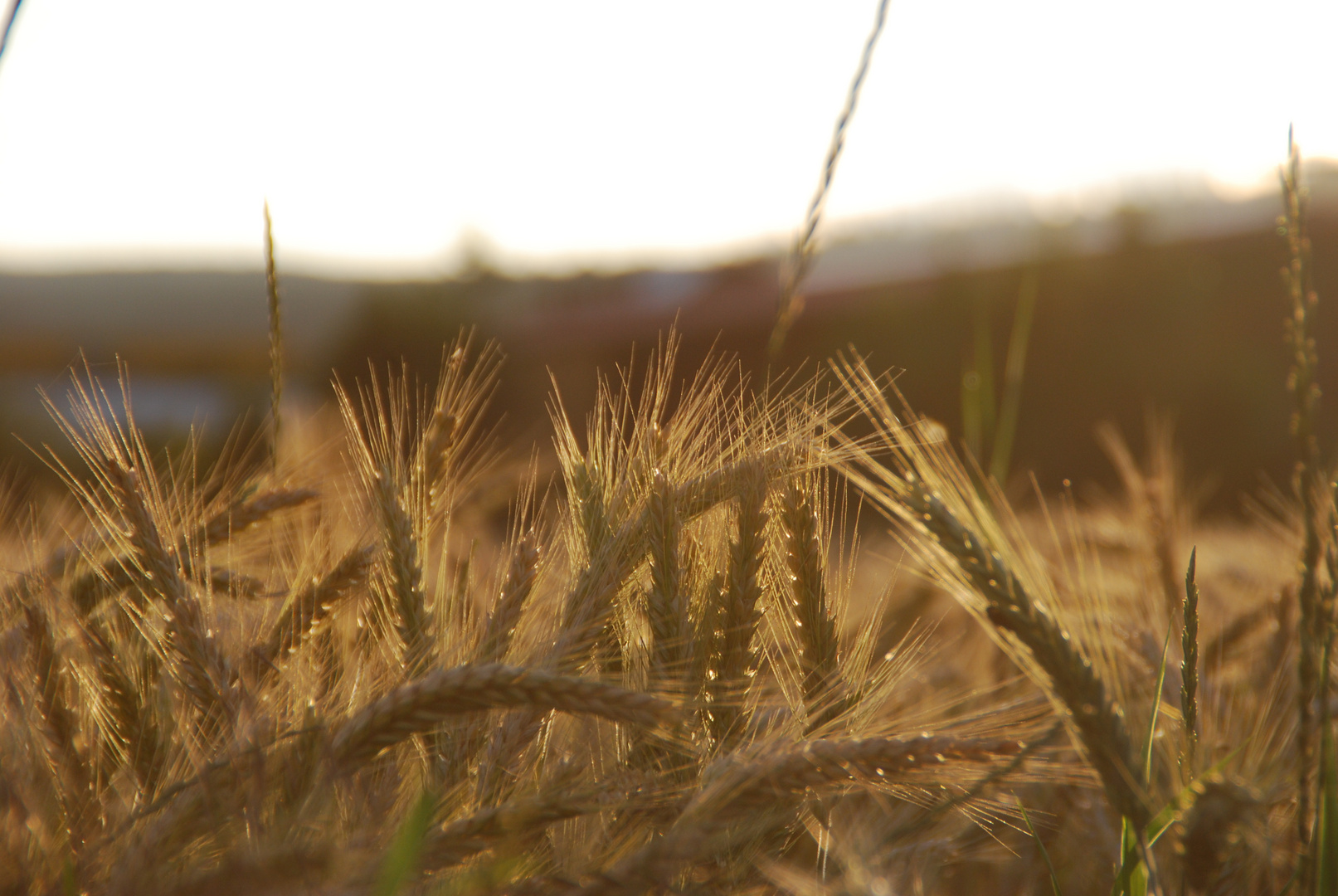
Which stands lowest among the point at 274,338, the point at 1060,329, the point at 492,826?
the point at 492,826

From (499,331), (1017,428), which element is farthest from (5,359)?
(1017,428)

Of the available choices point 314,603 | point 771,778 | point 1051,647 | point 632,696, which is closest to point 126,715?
point 314,603

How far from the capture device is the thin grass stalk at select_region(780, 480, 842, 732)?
1056 millimetres

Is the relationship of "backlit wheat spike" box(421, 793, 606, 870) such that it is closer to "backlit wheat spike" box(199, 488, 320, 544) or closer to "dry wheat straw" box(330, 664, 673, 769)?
"dry wheat straw" box(330, 664, 673, 769)

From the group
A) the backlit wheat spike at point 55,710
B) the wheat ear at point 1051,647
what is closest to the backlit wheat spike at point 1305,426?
the wheat ear at point 1051,647

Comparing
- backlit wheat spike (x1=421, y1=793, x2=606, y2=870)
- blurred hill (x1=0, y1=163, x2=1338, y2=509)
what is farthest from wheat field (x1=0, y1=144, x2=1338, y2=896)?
blurred hill (x1=0, y1=163, x2=1338, y2=509)

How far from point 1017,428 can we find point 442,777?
7.95m

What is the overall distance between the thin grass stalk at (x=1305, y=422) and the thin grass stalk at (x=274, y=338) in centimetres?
119

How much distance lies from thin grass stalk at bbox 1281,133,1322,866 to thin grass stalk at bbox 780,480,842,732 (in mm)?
487

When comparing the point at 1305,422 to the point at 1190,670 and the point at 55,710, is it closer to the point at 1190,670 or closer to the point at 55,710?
the point at 1190,670

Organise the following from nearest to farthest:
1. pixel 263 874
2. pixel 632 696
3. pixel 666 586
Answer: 1. pixel 263 874
2. pixel 632 696
3. pixel 666 586

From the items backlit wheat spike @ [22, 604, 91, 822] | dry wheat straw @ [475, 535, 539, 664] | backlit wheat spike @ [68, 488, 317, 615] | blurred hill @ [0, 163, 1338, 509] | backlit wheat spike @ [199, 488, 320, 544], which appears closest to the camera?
backlit wheat spike @ [22, 604, 91, 822]

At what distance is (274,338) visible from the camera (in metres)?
1.27

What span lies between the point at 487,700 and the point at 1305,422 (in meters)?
0.73
